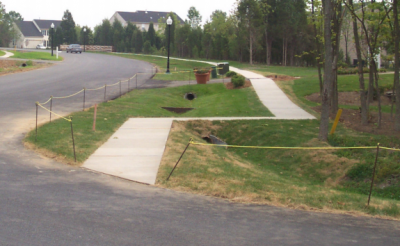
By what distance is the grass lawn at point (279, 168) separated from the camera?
7785 millimetres

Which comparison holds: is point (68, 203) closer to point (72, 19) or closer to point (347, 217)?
point (347, 217)

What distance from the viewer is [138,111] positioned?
55.9 ft

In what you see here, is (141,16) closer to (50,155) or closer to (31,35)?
(31,35)

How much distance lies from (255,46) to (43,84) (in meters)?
27.6

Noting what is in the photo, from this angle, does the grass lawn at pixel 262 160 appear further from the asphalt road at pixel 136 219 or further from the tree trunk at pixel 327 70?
the asphalt road at pixel 136 219

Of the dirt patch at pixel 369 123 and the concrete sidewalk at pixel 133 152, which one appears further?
the dirt patch at pixel 369 123

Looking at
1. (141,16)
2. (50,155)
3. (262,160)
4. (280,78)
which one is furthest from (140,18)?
(50,155)

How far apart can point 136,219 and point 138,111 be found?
11.1m

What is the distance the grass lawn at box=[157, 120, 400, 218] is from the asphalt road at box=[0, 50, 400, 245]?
0.61 m

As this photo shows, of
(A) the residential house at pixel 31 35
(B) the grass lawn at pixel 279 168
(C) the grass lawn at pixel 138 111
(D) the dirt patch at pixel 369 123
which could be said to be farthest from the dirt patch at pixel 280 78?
(A) the residential house at pixel 31 35

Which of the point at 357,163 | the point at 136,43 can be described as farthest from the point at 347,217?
the point at 136,43

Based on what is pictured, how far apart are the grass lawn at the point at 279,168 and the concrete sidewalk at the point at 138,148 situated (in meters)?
0.33

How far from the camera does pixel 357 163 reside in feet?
34.3

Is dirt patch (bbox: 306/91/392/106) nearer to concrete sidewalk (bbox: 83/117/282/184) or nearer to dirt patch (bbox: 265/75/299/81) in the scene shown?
dirt patch (bbox: 265/75/299/81)
